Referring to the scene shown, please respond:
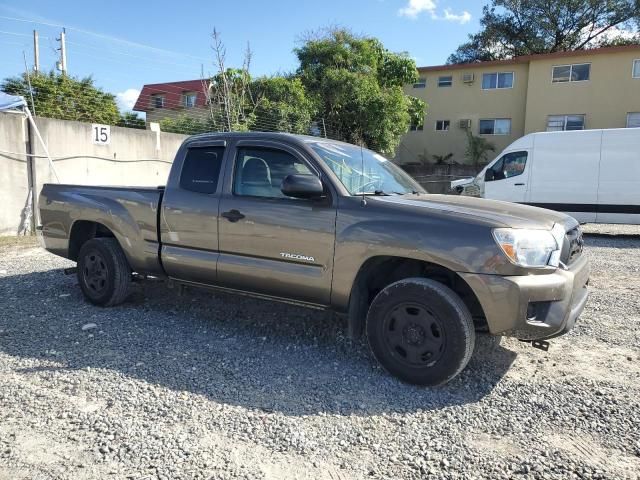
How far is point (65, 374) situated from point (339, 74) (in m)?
18.8

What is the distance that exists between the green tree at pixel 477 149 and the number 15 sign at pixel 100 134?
18994mm

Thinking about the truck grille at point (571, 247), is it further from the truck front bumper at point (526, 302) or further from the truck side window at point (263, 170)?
the truck side window at point (263, 170)

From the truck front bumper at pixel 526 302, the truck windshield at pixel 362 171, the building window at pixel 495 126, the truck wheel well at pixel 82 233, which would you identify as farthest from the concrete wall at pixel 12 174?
the building window at pixel 495 126

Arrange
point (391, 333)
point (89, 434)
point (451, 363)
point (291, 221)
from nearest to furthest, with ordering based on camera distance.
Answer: point (89, 434) < point (451, 363) < point (391, 333) < point (291, 221)

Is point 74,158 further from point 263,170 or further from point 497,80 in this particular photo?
point 497,80

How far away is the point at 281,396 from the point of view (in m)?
3.40

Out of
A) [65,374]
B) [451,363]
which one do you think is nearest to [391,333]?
[451,363]

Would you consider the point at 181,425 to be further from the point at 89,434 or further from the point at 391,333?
the point at 391,333

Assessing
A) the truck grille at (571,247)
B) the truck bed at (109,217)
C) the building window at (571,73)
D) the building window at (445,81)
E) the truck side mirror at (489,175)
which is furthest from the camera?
the building window at (445,81)

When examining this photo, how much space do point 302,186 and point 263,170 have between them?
0.76 metres

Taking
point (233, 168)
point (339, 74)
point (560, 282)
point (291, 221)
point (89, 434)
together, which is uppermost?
point (339, 74)

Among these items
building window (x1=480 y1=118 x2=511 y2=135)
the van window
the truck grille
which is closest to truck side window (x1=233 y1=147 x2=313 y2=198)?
the truck grille

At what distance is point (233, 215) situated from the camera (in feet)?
14.1

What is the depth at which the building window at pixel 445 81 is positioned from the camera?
27.3 metres
